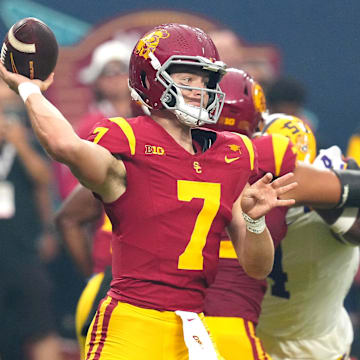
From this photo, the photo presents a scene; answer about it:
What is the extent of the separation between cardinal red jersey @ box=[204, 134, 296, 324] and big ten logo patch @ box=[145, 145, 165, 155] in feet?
1.87

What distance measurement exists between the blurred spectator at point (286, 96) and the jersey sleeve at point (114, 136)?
3362 mm

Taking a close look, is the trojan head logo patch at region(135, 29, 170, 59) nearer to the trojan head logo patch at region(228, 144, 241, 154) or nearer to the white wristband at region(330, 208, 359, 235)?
the trojan head logo patch at region(228, 144, 241, 154)

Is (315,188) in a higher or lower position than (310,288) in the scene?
higher

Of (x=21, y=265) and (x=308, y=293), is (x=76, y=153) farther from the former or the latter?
(x=21, y=265)

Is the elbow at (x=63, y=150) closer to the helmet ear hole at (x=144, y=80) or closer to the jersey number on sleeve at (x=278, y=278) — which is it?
the helmet ear hole at (x=144, y=80)

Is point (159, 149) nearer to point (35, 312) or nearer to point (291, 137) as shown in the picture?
point (291, 137)

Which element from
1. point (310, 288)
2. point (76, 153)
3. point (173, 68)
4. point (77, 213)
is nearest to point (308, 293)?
point (310, 288)

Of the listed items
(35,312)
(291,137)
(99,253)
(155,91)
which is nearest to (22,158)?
(35,312)

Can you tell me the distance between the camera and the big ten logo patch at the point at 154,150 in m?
3.60

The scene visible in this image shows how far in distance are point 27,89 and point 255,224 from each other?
2.91 ft

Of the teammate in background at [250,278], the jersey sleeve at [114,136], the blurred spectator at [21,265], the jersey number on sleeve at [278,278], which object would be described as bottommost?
the blurred spectator at [21,265]

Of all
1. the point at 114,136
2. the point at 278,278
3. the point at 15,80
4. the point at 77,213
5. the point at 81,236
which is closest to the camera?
the point at 114,136

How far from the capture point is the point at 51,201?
6.98 m

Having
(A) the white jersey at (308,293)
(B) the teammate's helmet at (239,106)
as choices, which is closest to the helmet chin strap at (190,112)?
(B) the teammate's helmet at (239,106)
